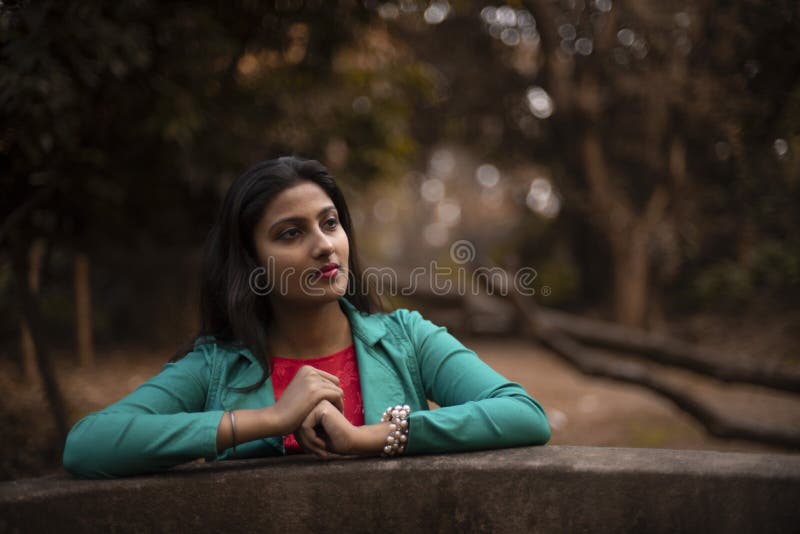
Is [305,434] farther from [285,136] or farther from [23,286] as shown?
[285,136]

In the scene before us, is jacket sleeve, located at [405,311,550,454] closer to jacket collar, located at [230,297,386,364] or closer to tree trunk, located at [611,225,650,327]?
jacket collar, located at [230,297,386,364]

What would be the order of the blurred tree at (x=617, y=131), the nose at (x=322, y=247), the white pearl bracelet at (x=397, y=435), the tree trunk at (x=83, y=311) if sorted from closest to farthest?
the white pearl bracelet at (x=397, y=435) < the nose at (x=322, y=247) < the tree trunk at (x=83, y=311) < the blurred tree at (x=617, y=131)

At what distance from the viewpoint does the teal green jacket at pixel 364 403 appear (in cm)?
167

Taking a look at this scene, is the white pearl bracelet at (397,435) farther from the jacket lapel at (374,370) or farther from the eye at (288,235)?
the eye at (288,235)

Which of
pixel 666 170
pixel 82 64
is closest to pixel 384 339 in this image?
pixel 82 64

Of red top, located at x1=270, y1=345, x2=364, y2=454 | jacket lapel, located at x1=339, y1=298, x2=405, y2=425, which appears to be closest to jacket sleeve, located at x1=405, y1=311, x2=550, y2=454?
jacket lapel, located at x1=339, y1=298, x2=405, y2=425

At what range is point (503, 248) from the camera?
1468 centimetres

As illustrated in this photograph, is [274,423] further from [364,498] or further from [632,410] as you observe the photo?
[632,410]

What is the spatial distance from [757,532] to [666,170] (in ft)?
31.0

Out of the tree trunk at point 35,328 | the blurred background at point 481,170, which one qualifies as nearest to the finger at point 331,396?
the blurred background at point 481,170

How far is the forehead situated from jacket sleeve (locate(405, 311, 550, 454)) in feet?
1.84

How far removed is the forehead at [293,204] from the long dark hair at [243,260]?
0.06ft

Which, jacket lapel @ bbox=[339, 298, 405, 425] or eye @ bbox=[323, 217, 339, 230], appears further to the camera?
eye @ bbox=[323, 217, 339, 230]

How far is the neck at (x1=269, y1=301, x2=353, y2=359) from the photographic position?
2080 mm
